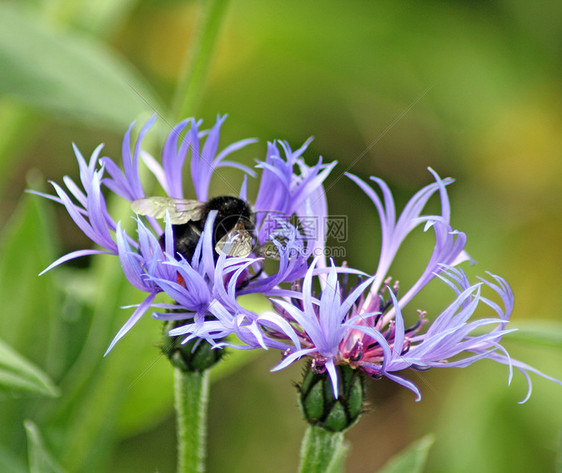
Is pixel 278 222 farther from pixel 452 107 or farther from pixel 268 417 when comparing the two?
pixel 452 107

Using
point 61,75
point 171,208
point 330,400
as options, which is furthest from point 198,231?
point 61,75

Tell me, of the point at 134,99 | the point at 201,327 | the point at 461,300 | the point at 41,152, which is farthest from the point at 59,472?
the point at 41,152

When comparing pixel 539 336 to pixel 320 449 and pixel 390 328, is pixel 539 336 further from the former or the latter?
pixel 320 449

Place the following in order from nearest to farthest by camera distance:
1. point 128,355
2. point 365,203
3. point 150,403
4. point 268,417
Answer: point 128,355
point 150,403
point 268,417
point 365,203

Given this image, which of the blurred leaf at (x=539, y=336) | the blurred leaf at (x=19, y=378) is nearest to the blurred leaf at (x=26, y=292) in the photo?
the blurred leaf at (x=19, y=378)

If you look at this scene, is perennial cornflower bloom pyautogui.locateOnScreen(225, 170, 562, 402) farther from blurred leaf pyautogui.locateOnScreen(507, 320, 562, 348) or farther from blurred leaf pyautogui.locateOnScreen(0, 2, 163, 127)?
blurred leaf pyautogui.locateOnScreen(0, 2, 163, 127)

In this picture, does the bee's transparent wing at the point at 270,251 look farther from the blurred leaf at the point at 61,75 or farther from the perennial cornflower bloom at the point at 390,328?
the blurred leaf at the point at 61,75

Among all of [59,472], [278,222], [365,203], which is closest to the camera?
[59,472]
